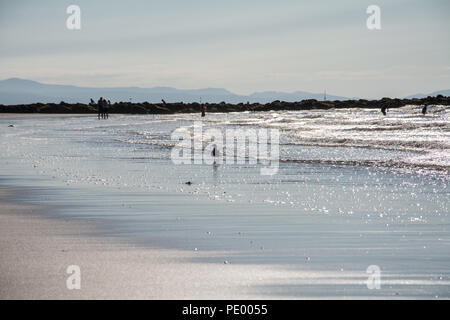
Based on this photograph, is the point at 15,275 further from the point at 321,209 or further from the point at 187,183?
the point at 187,183

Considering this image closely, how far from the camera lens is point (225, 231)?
948 cm

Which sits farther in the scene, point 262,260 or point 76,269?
point 262,260

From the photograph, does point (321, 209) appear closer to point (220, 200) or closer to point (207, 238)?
point (220, 200)

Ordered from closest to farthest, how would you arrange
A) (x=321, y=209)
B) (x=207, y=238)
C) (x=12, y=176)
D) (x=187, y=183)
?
(x=207, y=238)
(x=321, y=209)
(x=187, y=183)
(x=12, y=176)

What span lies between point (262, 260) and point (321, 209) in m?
3.80

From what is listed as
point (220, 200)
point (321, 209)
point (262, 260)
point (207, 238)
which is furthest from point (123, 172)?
point (262, 260)

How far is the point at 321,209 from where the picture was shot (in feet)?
37.2

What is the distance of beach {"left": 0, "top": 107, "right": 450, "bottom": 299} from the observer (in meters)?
6.66

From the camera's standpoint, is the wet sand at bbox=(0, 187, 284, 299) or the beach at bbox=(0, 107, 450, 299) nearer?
the wet sand at bbox=(0, 187, 284, 299)

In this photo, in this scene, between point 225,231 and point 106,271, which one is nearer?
point 106,271

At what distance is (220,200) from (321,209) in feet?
6.50

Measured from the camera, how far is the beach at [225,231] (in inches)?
262

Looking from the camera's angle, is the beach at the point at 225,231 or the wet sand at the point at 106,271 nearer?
the wet sand at the point at 106,271
